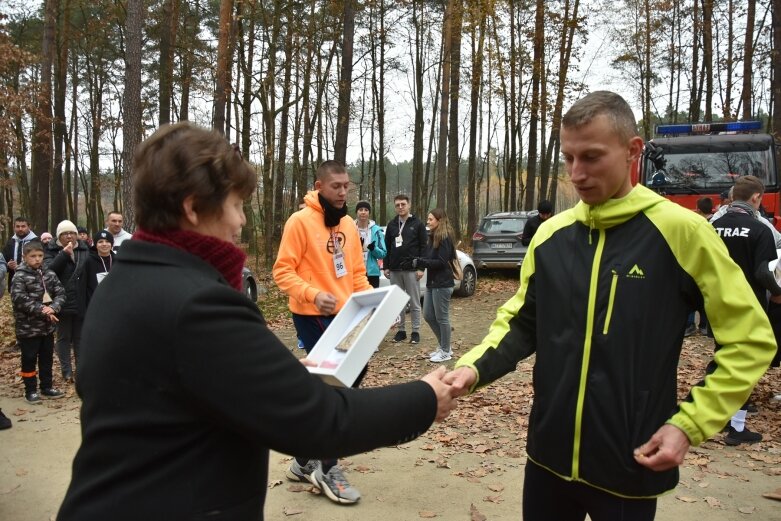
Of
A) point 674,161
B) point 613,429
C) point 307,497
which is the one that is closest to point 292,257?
point 307,497

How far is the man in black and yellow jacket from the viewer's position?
6.27 ft

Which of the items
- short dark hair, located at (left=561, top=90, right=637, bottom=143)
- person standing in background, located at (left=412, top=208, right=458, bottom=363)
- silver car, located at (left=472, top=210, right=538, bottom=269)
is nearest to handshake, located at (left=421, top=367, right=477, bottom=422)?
short dark hair, located at (left=561, top=90, right=637, bottom=143)

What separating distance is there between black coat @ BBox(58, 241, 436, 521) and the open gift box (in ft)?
1.53

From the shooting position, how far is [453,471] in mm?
5129

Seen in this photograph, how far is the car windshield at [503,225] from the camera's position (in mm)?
16375

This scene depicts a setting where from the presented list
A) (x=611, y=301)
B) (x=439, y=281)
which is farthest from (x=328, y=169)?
(x=439, y=281)

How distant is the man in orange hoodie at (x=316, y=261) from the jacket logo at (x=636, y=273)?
2882 millimetres

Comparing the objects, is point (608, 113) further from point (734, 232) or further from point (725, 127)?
point (725, 127)

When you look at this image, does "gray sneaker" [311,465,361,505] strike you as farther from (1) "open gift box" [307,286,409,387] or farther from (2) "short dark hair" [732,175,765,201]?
(2) "short dark hair" [732,175,765,201]

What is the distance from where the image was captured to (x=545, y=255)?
89.7 inches

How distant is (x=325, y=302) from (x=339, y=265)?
548mm

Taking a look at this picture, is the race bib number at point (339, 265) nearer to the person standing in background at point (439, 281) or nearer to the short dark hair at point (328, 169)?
the short dark hair at point (328, 169)

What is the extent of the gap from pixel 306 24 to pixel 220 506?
2098cm

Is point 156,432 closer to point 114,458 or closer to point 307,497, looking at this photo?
point 114,458
